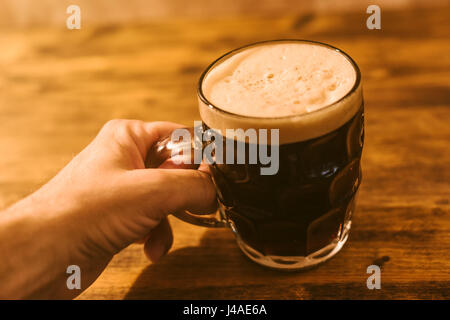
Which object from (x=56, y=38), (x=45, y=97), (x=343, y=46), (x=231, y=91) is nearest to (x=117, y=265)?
(x=231, y=91)

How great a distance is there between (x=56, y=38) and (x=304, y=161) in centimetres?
169

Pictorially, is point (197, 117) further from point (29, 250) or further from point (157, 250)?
point (29, 250)

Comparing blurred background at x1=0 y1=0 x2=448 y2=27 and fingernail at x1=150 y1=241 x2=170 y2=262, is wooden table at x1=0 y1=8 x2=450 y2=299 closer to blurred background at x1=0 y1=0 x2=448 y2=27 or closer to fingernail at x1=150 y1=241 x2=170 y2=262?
fingernail at x1=150 y1=241 x2=170 y2=262

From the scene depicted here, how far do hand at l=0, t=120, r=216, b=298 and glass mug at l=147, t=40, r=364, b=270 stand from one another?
0.25 ft

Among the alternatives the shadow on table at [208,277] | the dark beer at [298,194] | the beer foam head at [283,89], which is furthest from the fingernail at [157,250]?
the beer foam head at [283,89]

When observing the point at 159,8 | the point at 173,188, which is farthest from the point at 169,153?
the point at 159,8

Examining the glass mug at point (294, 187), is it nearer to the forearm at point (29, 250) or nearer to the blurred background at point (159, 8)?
the forearm at point (29, 250)

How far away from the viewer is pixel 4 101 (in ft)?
5.14

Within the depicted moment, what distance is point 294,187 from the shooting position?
74 cm

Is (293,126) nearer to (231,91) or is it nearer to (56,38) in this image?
(231,91)

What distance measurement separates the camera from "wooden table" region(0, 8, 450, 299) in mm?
834

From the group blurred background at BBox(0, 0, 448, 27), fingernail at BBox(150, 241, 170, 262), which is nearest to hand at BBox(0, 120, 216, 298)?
fingernail at BBox(150, 241, 170, 262)

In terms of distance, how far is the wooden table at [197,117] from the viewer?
0.83 meters

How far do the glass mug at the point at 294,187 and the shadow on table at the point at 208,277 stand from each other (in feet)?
0.09
